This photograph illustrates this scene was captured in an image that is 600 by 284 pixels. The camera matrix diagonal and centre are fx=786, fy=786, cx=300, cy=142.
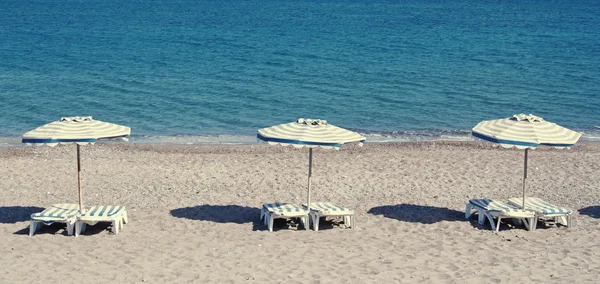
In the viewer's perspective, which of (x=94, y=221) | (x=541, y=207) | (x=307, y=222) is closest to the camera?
(x=94, y=221)

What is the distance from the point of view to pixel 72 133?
1280 cm

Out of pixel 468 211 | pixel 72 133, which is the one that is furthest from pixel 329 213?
pixel 72 133

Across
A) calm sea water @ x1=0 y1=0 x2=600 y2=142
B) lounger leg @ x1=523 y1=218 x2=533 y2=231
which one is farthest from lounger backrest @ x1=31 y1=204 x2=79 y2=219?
calm sea water @ x1=0 y1=0 x2=600 y2=142

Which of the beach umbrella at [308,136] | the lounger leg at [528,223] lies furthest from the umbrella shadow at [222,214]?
the lounger leg at [528,223]

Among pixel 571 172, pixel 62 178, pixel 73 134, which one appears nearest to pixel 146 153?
pixel 62 178

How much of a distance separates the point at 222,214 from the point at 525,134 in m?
5.65

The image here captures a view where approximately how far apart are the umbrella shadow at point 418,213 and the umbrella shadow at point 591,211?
2.36m

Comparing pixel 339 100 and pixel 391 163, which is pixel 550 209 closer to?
pixel 391 163

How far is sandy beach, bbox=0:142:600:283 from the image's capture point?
38.0 ft

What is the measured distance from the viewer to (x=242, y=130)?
25.4 meters

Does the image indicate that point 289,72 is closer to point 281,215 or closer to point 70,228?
point 281,215

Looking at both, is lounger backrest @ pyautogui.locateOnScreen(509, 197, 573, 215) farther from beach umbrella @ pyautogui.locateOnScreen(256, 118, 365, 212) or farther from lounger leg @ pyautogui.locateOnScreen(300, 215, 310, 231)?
lounger leg @ pyautogui.locateOnScreen(300, 215, 310, 231)

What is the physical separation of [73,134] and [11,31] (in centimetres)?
4128

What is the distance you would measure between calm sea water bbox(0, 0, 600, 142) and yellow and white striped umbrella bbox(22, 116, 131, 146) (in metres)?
10.7
